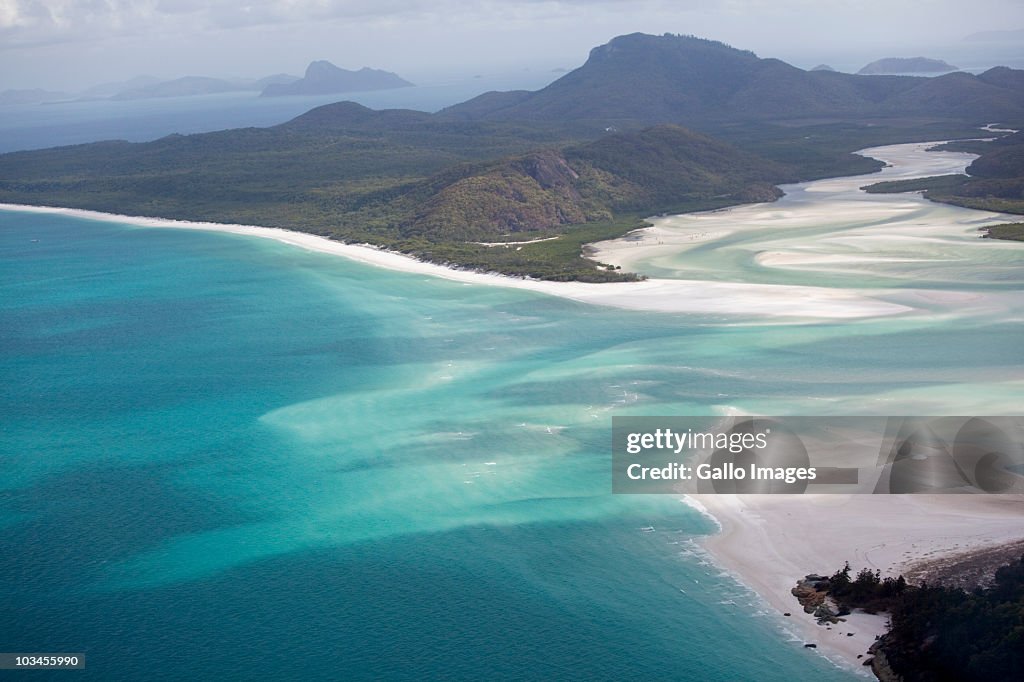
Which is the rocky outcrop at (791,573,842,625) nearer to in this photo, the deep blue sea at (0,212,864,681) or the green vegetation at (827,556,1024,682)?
the green vegetation at (827,556,1024,682)

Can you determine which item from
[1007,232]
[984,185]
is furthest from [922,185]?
[1007,232]

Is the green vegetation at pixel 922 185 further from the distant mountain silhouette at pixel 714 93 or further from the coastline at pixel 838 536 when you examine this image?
the coastline at pixel 838 536

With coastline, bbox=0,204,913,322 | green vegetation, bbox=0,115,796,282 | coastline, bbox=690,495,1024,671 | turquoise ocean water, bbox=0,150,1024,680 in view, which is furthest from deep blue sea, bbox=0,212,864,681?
green vegetation, bbox=0,115,796,282

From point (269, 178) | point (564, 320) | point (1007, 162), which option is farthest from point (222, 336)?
point (1007, 162)

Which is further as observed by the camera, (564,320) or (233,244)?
(233,244)

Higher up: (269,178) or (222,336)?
(269,178)

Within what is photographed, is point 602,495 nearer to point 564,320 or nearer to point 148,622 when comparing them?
point 148,622
